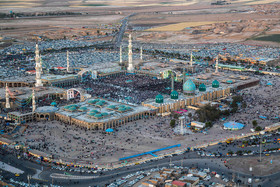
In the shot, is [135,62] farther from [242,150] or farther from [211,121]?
[242,150]

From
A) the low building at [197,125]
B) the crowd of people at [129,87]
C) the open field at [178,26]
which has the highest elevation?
the open field at [178,26]

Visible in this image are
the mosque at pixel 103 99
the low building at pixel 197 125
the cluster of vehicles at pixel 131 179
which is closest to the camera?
the cluster of vehicles at pixel 131 179

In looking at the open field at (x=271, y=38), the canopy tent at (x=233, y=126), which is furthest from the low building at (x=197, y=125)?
the open field at (x=271, y=38)

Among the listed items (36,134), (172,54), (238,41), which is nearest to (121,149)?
(36,134)

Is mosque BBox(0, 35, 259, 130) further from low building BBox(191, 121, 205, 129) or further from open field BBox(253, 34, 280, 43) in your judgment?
open field BBox(253, 34, 280, 43)

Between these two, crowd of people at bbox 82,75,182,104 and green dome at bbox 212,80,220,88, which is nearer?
crowd of people at bbox 82,75,182,104

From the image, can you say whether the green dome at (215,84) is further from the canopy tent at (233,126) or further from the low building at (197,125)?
the low building at (197,125)

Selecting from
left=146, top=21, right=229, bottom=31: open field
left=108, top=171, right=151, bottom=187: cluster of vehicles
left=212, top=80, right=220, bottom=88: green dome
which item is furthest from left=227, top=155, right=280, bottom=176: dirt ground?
left=146, top=21, right=229, bottom=31: open field

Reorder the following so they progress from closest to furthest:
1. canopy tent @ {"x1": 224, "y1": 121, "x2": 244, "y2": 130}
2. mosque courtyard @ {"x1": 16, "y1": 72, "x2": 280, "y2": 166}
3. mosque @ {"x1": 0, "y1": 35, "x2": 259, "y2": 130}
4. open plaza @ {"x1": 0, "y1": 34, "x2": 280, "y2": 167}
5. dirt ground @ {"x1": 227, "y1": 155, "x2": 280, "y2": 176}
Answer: dirt ground @ {"x1": 227, "y1": 155, "x2": 280, "y2": 176}
mosque courtyard @ {"x1": 16, "y1": 72, "x2": 280, "y2": 166}
open plaza @ {"x1": 0, "y1": 34, "x2": 280, "y2": 167}
canopy tent @ {"x1": 224, "y1": 121, "x2": 244, "y2": 130}
mosque @ {"x1": 0, "y1": 35, "x2": 259, "y2": 130}
